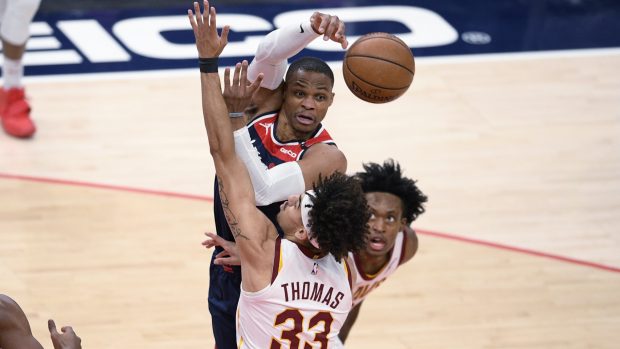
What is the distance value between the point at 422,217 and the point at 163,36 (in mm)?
3577

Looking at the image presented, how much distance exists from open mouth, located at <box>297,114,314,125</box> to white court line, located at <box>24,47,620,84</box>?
14.6ft

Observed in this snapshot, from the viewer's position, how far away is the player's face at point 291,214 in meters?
4.36

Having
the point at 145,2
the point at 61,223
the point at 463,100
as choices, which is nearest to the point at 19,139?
the point at 61,223

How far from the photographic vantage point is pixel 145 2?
10539mm

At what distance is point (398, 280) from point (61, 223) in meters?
2.18

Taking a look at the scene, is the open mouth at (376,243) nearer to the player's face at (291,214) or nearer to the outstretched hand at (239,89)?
the player's face at (291,214)

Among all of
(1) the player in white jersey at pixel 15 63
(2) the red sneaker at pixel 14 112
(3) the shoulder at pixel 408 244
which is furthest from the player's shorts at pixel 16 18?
(3) the shoulder at pixel 408 244

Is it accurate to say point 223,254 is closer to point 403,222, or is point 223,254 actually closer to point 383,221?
point 383,221

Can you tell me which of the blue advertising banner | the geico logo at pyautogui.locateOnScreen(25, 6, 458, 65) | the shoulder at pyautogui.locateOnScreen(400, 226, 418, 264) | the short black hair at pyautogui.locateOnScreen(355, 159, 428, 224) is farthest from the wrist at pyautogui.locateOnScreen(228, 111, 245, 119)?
the geico logo at pyautogui.locateOnScreen(25, 6, 458, 65)

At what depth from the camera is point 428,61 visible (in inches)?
382

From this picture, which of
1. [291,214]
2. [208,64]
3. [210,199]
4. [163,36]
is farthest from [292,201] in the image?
[163,36]

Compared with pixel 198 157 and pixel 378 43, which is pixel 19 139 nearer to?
pixel 198 157

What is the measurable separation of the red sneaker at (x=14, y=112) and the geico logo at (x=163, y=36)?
1.19 metres

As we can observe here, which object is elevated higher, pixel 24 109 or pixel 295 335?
pixel 295 335
